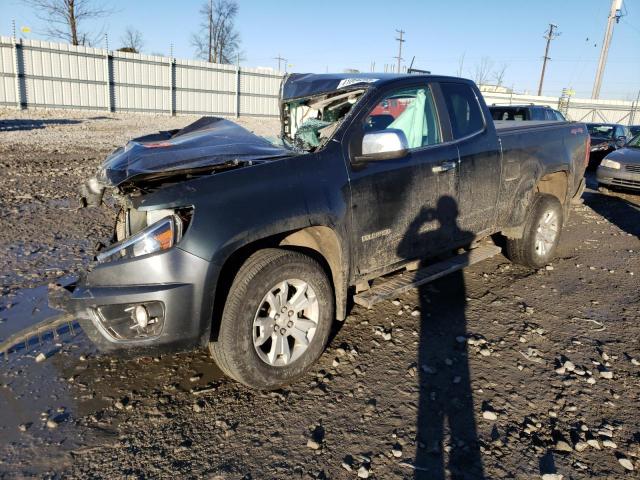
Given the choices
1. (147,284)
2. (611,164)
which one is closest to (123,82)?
(611,164)

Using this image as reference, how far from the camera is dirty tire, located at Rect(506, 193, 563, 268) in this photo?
522 centimetres

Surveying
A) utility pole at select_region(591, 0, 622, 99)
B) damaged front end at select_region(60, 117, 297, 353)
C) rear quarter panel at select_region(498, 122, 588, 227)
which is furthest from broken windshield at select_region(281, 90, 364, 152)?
utility pole at select_region(591, 0, 622, 99)

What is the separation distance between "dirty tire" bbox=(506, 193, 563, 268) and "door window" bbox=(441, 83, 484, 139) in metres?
1.29

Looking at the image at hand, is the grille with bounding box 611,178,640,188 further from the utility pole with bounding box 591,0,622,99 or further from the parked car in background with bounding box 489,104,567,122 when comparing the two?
the utility pole with bounding box 591,0,622,99

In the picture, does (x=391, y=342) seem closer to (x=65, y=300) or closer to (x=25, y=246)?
(x=65, y=300)

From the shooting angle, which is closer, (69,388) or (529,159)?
(69,388)

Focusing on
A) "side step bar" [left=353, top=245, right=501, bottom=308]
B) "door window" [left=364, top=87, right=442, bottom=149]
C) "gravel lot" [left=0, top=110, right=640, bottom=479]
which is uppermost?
"door window" [left=364, top=87, right=442, bottom=149]

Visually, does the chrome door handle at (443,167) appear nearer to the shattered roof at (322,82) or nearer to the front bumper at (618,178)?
the shattered roof at (322,82)

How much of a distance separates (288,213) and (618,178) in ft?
30.8

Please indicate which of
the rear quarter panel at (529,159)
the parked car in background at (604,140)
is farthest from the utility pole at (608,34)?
the rear quarter panel at (529,159)

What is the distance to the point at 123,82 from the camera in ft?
80.8

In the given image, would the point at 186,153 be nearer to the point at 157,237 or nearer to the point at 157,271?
the point at 157,237

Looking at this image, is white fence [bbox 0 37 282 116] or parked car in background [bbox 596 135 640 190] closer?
parked car in background [bbox 596 135 640 190]

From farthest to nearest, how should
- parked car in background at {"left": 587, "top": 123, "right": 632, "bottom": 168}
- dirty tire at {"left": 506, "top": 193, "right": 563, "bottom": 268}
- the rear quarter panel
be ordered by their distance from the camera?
1. parked car in background at {"left": 587, "top": 123, "right": 632, "bottom": 168}
2. dirty tire at {"left": 506, "top": 193, "right": 563, "bottom": 268}
3. the rear quarter panel
